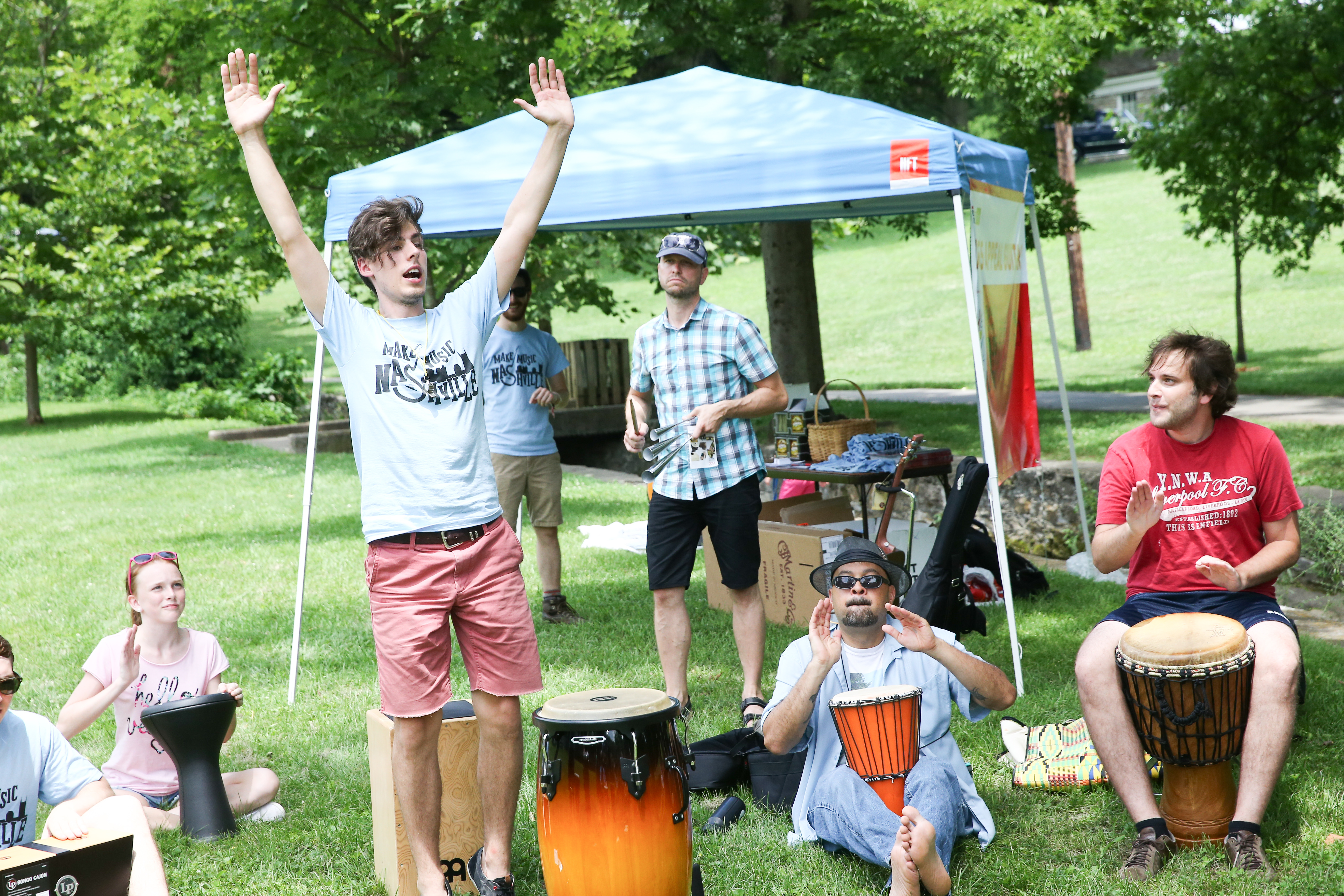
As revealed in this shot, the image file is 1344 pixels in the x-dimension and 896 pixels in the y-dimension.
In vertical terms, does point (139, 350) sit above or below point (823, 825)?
above

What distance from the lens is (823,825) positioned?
3.60 metres

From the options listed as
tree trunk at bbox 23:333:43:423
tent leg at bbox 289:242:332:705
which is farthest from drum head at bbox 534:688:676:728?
tree trunk at bbox 23:333:43:423

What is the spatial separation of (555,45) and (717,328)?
24.1 ft

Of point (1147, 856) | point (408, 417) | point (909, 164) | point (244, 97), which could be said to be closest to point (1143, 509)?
point (1147, 856)

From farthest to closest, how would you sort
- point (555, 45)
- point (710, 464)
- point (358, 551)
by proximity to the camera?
point (555, 45) < point (358, 551) < point (710, 464)

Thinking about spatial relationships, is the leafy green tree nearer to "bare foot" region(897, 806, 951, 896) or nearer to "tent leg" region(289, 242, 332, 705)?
"tent leg" region(289, 242, 332, 705)

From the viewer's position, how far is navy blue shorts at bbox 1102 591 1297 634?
374 centimetres

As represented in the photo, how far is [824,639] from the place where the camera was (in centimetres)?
341

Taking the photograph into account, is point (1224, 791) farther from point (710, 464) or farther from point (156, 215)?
point (156, 215)

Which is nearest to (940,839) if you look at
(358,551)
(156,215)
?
(358,551)

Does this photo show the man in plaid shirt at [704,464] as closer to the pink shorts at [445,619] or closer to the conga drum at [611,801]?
the pink shorts at [445,619]

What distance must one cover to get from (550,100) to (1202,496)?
96.1 inches

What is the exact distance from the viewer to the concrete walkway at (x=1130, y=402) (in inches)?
500

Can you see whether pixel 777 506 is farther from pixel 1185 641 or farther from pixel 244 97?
pixel 244 97
